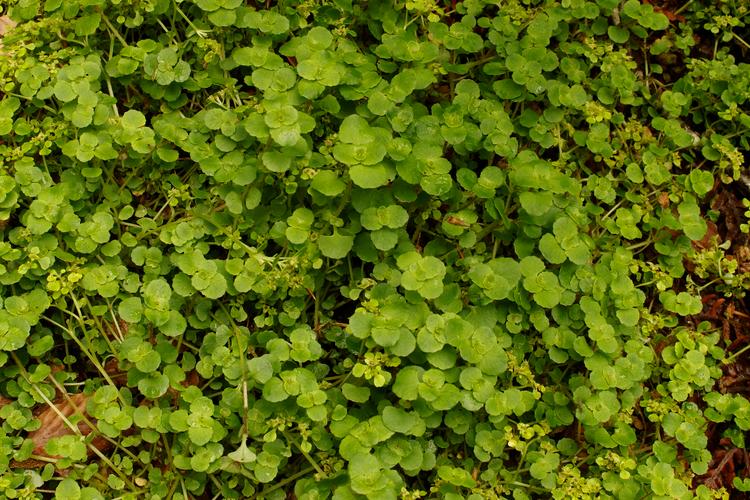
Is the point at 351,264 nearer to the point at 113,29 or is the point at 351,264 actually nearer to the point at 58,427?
the point at 58,427

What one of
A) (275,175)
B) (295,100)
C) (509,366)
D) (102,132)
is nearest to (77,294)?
(102,132)

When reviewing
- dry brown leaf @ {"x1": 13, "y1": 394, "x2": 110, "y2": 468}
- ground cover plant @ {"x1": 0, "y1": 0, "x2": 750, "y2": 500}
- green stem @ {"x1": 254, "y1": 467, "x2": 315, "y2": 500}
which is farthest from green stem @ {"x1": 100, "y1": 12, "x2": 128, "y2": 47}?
green stem @ {"x1": 254, "y1": 467, "x2": 315, "y2": 500}

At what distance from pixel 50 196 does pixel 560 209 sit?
1.81 m

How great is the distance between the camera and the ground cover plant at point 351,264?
258 cm

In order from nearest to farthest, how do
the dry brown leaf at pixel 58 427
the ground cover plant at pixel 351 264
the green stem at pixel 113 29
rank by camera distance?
the ground cover plant at pixel 351 264, the dry brown leaf at pixel 58 427, the green stem at pixel 113 29

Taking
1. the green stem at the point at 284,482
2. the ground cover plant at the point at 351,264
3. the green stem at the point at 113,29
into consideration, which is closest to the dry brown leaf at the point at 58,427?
the ground cover plant at the point at 351,264

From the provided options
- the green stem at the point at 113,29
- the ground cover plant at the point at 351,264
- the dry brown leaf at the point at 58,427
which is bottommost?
the dry brown leaf at the point at 58,427

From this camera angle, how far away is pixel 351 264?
2855 millimetres

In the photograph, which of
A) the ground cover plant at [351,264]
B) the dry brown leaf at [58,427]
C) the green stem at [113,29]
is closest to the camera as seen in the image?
the ground cover plant at [351,264]

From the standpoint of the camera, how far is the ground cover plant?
2.58m

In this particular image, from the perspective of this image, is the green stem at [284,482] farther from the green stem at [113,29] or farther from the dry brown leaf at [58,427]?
the green stem at [113,29]

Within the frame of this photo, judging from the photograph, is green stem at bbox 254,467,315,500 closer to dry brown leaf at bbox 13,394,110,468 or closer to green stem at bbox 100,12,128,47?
dry brown leaf at bbox 13,394,110,468

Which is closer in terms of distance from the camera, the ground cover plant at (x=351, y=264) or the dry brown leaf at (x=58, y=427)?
the ground cover plant at (x=351, y=264)

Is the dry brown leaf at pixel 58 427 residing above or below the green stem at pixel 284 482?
above
